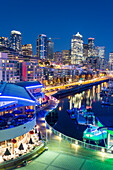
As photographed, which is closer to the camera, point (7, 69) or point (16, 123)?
point (16, 123)

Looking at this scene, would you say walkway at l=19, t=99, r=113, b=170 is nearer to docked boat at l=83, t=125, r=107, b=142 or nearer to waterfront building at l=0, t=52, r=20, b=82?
docked boat at l=83, t=125, r=107, b=142

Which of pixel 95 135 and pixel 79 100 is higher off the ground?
pixel 79 100

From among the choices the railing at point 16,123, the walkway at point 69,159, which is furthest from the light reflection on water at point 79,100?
the walkway at point 69,159

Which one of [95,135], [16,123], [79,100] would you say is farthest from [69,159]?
[79,100]

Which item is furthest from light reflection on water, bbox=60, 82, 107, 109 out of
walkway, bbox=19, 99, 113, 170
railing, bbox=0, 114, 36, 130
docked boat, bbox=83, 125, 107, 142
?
walkway, bbox=19, 99, 113, 170

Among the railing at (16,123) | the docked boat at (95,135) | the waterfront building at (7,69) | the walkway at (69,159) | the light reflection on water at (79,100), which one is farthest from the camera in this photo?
the waterfront building at (7,69)

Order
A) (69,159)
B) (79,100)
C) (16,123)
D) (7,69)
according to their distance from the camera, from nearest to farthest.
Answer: (69,159), (16,123), (79,100), (7,69)

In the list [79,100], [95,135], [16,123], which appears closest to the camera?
[16,123]

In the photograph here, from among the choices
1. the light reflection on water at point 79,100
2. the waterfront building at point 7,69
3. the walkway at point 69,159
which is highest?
the waterfront building at point 7,69

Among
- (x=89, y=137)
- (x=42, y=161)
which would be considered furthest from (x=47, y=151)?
(x=89, y=137)

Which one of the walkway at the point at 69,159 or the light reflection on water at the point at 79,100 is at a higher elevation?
the walkway at the point at 69,159

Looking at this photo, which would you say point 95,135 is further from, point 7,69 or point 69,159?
point 7,69

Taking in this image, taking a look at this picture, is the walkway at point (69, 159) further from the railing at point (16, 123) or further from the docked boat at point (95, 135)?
the docked boat at point (95, 135)

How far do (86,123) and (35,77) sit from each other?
48.2m
